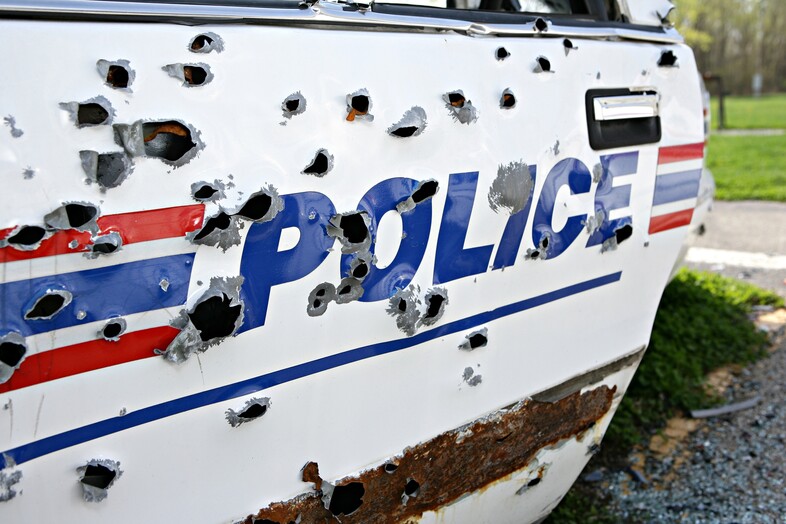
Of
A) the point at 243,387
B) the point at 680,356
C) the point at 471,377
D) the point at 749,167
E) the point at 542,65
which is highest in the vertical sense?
the point at 542,65

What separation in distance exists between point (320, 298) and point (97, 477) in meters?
0.47

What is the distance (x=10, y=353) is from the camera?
1043 mm

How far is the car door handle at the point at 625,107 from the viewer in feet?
5.86

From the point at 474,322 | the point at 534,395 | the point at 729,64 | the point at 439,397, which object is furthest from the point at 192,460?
the point at 729,64

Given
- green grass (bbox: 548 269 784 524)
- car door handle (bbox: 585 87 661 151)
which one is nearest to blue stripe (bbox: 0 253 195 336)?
car door handle (bbox: 585 87 661 151)

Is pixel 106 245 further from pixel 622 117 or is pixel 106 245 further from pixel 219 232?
pixel 622 117

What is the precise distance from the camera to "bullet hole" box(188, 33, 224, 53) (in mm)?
1189

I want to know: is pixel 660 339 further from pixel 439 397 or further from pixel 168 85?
pixel 168 85

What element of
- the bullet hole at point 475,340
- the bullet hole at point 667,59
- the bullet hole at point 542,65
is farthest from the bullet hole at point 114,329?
the bullet hole at point 667,59

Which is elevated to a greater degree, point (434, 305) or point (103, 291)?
point (103, 291)

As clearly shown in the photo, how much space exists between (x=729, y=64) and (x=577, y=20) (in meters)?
38.9

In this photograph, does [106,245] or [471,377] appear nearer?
[106,245]

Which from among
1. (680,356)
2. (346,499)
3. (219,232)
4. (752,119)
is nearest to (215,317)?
(219,232)

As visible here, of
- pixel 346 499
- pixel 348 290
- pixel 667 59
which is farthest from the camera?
pixel 667 59
